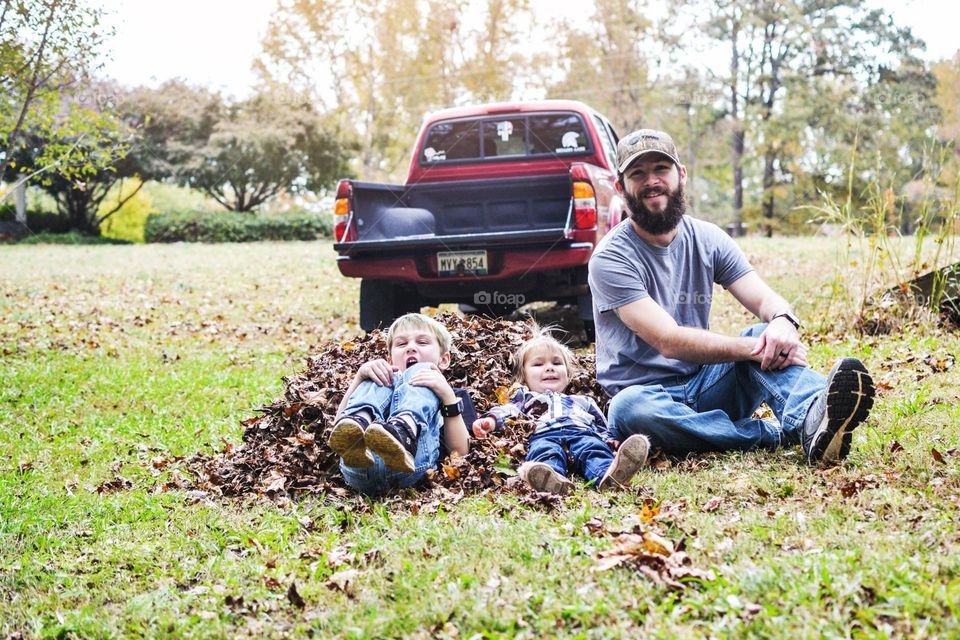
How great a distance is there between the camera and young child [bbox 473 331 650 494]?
12.6 ft

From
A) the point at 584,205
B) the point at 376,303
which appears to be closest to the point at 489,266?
the point at 584,205

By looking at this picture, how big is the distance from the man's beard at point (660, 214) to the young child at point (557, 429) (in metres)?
0.92

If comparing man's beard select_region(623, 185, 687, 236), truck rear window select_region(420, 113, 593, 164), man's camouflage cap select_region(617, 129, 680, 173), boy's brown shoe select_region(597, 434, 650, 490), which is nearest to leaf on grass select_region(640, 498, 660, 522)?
boy's brown shoe select_region(597, 434, 650, 490)

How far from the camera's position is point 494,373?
17.7ft

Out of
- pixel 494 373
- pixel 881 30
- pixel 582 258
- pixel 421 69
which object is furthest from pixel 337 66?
pixel 494 373

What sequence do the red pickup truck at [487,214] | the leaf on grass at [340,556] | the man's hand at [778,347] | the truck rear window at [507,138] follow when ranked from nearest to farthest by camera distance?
the leaf on grass at [340,556]
the man's hand at [778,347]
the red pickup truck at [487,214]
the truck rear window at [507,138]

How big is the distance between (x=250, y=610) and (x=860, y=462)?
262 centimetres

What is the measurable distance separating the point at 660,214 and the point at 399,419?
1591 millimetres

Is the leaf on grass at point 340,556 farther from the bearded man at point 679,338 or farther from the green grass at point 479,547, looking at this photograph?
the bearded man at point 679,338

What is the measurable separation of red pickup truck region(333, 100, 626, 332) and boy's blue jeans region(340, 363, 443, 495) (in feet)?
11.6

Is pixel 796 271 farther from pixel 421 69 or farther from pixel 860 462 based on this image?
pixel 421 69

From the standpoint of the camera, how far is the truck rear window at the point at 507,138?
362 inches

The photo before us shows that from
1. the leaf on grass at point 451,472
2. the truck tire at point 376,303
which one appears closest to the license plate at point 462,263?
the truck tire at point 376,303

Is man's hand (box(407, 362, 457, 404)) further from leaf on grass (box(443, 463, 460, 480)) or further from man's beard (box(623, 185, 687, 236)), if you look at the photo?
man's beard (box(623, 185, 687, 236))
